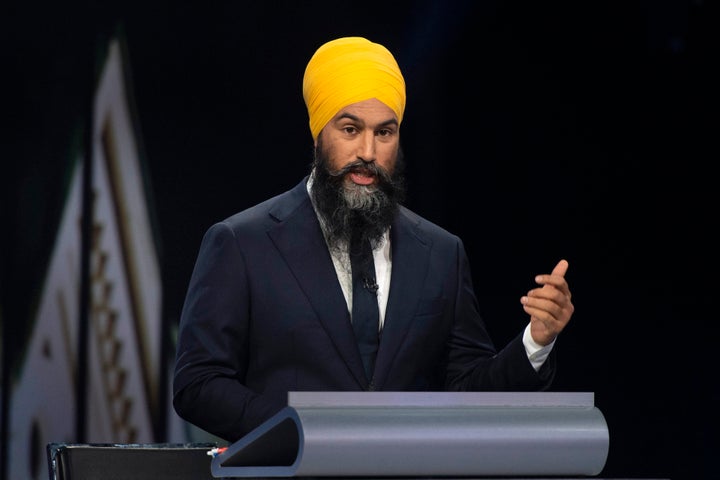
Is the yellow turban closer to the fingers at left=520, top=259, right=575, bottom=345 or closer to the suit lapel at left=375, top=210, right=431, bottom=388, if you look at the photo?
the suit lapel at left=375, top=210, right=431, bottom=388

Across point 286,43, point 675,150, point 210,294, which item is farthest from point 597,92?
point 210,294

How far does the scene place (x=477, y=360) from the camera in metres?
2.69

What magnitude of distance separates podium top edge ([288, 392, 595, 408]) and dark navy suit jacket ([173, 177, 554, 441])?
0.58m

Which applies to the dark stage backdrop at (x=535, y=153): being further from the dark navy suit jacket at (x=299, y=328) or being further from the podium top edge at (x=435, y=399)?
the podium top edge at (x=435, y=399)

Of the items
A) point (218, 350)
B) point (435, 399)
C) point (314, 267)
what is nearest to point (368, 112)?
point (314, 267)

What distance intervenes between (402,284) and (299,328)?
267mm

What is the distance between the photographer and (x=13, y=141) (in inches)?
176

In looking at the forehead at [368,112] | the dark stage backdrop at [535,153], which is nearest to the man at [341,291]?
the forehead at [368,112]

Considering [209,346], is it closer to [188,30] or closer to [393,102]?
[393,102]

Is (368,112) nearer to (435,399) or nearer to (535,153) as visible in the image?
(435,399)

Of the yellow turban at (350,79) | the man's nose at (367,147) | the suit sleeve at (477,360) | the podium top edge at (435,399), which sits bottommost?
the podium top edge at (435,399)

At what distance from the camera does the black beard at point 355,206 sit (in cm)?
269

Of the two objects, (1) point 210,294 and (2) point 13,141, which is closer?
(1) point 210,294

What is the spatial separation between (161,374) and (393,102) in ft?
7.43
